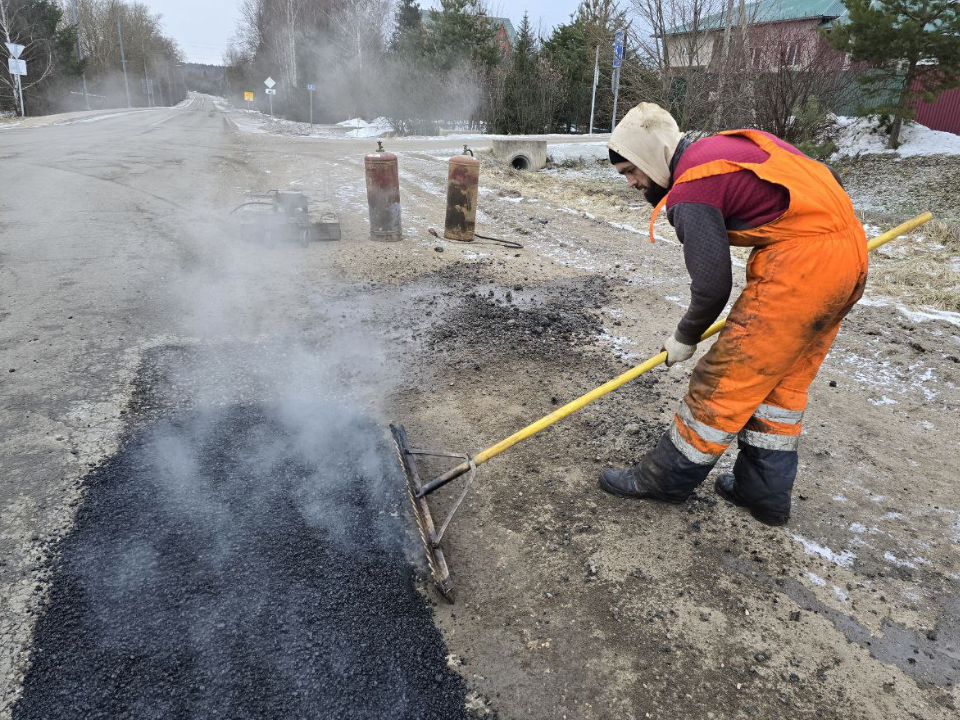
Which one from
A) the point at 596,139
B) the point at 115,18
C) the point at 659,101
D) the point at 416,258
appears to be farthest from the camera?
the point at 115,18

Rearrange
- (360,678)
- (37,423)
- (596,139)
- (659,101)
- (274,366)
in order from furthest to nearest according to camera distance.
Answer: (596,139)
(659,101)
(274,366)
(37,423)
(360,678)

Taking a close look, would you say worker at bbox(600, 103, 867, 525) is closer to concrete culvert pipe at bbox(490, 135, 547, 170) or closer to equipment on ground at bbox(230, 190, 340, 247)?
equipment on ground at bbox(230, 190, 340, 247)

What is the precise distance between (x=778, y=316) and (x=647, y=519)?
1.08 meters

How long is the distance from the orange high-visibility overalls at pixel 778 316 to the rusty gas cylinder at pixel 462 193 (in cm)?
489

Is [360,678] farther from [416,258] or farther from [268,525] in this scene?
[416,258]

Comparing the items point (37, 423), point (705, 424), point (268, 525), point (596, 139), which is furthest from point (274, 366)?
point (596, 139)

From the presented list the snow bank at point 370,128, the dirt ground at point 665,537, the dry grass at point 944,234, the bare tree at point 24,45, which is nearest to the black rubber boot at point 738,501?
the dirt ground at point 665,537

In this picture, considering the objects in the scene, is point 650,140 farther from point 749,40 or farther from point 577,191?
point 749,40

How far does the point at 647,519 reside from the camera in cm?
261

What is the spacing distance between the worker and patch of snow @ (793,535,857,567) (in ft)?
0.96

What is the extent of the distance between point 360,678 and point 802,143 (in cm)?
1149

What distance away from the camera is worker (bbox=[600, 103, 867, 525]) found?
2.02 m

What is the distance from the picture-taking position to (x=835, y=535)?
2547 millimetres

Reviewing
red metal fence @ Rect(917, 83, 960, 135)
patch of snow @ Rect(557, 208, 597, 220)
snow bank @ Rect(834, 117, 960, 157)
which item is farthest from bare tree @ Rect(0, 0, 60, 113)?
red metal fence @ Rect(917, 83, 960, 135)
